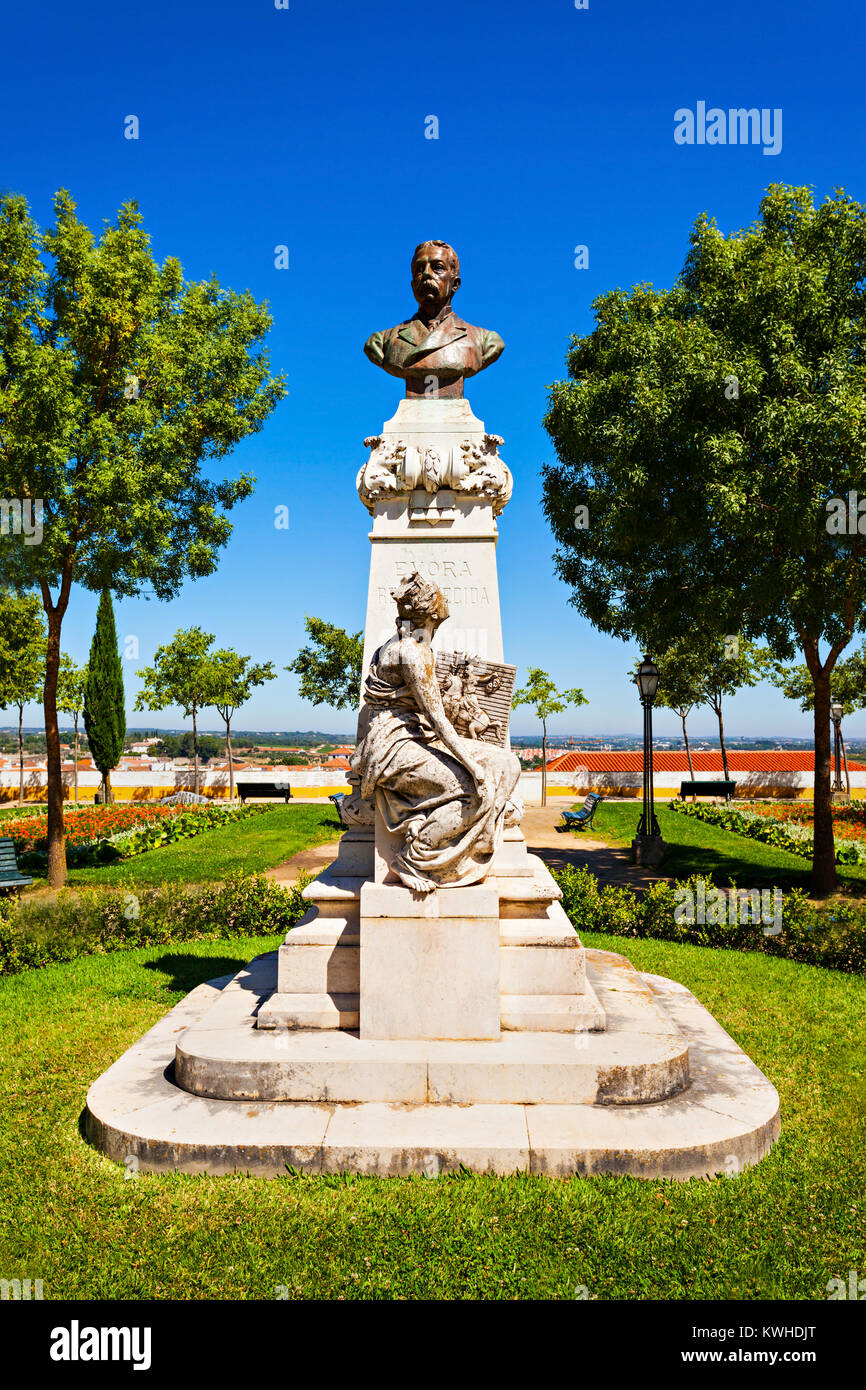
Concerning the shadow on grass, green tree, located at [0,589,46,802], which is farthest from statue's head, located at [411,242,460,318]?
green tree, located at [0,589,46,802]

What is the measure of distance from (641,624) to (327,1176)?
9.46 m

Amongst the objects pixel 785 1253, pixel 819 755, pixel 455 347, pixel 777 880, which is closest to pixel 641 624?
pixel 819 755

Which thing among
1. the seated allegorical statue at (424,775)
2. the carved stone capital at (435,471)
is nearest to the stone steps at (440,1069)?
the seated allegorical statue at (424,775)

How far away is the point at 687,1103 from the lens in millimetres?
4207

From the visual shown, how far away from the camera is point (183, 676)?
88.4 feet

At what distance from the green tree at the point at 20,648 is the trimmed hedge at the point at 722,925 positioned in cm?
1586

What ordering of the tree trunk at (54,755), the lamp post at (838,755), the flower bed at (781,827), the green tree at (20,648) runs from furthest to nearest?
the lamp post at (838,755) < the green tree at (20,648) < the flower bed at (781,827) < the tree trunk at (54,755)

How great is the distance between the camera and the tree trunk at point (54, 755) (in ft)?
36.8

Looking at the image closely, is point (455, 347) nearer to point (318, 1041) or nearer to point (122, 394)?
point (318, 1041)

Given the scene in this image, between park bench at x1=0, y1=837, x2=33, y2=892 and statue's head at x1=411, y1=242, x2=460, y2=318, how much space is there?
8.57 meters

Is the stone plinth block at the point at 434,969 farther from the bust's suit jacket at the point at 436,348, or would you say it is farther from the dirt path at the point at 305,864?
the dirt path at the point at 305,864

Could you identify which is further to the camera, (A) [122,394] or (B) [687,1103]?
(A) [122,394]

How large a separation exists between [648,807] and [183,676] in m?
17.8

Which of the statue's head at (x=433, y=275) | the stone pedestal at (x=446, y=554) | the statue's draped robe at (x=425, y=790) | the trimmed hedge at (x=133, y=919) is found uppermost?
the statue's head at (x=433, y=275)
